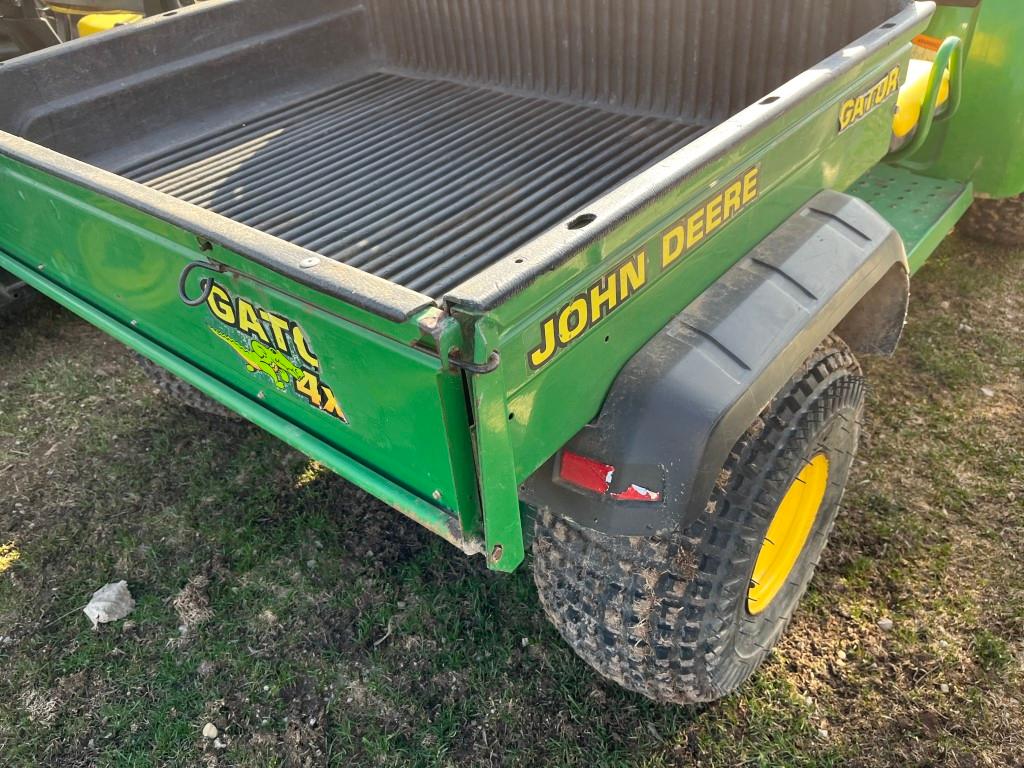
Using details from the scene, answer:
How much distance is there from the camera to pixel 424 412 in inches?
49.4

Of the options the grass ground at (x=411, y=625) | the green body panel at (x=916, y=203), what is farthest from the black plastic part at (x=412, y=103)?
the grass ground at (x=411, y=625)

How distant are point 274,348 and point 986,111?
2482 millimetres

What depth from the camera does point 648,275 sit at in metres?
1.40

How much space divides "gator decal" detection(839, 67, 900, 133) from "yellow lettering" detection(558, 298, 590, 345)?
0.92 metres

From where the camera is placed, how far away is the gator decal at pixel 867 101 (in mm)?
1813

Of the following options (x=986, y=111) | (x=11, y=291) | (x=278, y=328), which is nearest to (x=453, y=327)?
(x=278, y=328)

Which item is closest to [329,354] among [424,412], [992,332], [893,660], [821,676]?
[424,412]

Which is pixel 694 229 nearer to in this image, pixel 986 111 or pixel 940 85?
pixel 940 85

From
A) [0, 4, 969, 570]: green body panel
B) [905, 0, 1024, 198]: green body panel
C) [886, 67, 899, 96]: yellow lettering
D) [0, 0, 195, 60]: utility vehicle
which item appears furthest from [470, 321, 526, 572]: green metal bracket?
[0, 0, 195, 60]: utility vehicle

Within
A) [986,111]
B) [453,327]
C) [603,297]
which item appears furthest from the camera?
[986,111]

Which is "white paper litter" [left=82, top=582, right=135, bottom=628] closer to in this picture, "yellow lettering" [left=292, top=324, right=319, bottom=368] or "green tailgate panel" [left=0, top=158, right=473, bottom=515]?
"green tailgate panel" [left=0, top=158, right=473, bottom=515]

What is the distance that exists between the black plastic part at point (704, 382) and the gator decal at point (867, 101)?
31cm

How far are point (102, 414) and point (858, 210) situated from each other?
2600mm

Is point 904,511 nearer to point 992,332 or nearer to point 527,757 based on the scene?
point 992,332
